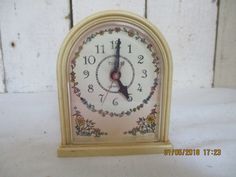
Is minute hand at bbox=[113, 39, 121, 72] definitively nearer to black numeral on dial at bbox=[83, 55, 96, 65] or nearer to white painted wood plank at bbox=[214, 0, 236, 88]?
black numeral on dial at bbox=[83, 55, 96, 65]

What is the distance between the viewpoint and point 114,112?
1.82 ft

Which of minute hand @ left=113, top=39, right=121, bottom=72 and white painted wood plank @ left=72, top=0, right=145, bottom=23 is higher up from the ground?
white painted wood plank @ left=72, top=0, right=145, bottom=23

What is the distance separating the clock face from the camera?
20.7 inches

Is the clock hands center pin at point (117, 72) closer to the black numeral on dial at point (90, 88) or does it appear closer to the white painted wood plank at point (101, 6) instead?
the black numeral on dial at point (90, 88)

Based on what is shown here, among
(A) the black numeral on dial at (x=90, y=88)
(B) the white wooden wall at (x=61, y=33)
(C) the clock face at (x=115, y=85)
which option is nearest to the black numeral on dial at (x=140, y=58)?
(C) the clock face at (x=115, y=85)

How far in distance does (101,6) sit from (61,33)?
0.47 ft

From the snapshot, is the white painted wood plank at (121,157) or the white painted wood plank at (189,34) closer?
the white painted wood plank at (121,157)

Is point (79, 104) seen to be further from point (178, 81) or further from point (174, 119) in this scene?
point (178, 81)

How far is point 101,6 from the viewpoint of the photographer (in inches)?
33.9

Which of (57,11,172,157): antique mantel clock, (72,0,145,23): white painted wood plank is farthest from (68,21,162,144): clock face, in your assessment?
(72,0,145,23): white painted wood plank

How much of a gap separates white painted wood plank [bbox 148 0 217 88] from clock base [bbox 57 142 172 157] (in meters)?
0.42

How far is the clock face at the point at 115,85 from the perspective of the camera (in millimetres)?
527

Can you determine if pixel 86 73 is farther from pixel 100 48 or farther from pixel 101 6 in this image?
pixel 101 6

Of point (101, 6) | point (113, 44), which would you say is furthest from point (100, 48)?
point (101, 6)
